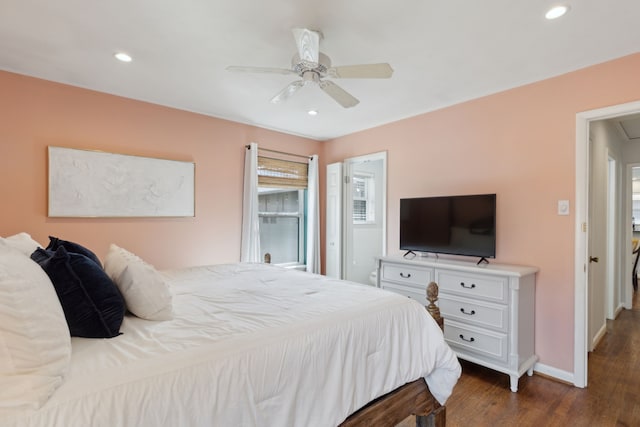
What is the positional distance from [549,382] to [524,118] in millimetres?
2278

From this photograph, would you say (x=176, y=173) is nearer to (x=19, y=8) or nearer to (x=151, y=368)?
(x=19, y=8)

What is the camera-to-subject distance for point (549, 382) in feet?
8.55

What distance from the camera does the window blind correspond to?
430 centimetres

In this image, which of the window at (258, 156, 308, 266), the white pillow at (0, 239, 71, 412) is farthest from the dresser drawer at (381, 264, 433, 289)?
the white pillow at (0, 239, 71, 412)

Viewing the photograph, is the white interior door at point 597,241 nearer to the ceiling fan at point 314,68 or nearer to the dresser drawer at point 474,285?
the dresser drawer at point 474,285

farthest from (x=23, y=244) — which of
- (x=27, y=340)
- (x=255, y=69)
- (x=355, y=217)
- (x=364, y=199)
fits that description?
(x=364, y=199)

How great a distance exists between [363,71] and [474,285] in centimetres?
197

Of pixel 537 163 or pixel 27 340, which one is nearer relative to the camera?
pixel 27 340

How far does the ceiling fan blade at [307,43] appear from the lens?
1822 mm

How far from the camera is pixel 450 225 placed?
3121 mm

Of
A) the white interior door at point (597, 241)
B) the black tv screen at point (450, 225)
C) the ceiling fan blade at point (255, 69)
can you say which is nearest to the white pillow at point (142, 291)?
the ceiling fan blade at point (255, 69)

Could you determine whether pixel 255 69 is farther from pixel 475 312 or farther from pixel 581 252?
pixel 581 252

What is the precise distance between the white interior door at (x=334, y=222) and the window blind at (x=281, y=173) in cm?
41

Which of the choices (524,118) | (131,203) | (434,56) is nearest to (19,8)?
(131,203)
